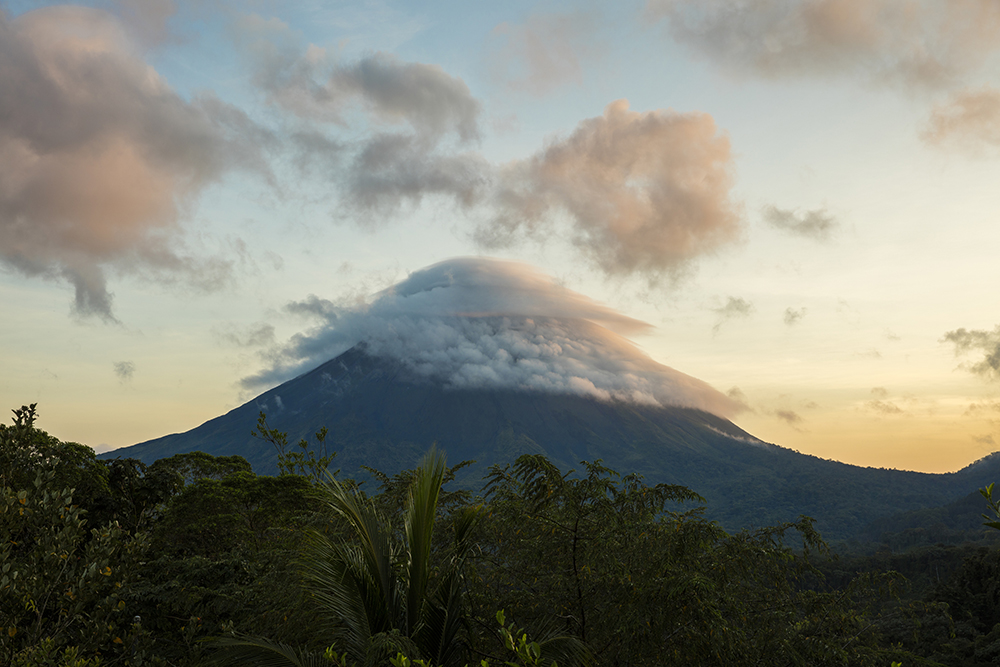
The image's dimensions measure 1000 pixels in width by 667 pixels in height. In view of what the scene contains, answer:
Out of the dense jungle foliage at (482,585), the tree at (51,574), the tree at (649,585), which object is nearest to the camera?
the dense jungle foliage at (482,585)

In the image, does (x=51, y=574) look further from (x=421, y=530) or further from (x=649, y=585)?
(x=649, y=585)

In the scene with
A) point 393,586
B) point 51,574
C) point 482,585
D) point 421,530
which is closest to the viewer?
point 421,530

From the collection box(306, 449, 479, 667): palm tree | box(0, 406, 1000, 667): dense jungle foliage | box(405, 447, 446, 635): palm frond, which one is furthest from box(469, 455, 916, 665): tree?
box(405, 447, 446, 635): palm frond

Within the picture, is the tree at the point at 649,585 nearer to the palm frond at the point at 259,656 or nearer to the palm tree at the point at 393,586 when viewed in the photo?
the palm tree at the point at 393,586

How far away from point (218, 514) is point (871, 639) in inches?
715

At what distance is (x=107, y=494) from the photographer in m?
14.6

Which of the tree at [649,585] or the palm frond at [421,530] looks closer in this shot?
the palm frond at [421,530]

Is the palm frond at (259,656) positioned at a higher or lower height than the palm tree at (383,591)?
lower

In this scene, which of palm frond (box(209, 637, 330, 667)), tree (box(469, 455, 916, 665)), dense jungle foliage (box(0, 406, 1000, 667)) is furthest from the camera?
tree (box(469, 455, 916, 665))

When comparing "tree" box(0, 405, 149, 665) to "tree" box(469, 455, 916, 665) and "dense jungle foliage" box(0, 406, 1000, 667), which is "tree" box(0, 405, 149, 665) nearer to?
"dense jungle foliage" box(0, 406, 1000, 667)

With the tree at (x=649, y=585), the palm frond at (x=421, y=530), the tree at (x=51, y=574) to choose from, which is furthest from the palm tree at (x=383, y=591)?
the tree at (x=51, y=574)

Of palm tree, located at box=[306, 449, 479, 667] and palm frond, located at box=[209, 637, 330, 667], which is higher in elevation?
palm tree, located at box=[306, 449, 479, 667]

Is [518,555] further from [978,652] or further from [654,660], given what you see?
[978,652]

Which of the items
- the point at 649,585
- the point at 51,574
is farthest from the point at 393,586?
the point at 51,574
